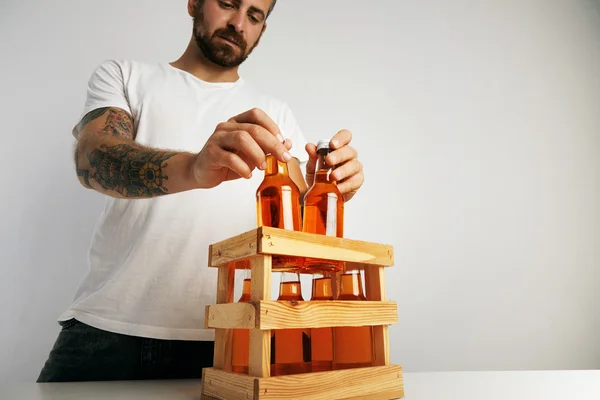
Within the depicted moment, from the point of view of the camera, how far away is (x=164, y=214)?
1.17 m

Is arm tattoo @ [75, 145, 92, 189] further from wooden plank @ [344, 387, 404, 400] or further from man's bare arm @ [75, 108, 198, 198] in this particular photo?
wooden plank @ [344, 387, 404, 400]

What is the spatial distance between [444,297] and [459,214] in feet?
1.25

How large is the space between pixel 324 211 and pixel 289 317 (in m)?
0.18

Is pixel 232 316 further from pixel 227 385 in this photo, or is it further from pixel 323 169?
pixel 323 169

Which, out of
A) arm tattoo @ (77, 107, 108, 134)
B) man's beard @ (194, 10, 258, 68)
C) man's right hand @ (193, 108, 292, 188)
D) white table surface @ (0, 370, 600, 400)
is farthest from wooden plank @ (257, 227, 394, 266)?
man's beard @ (194, 10, 258, 68)

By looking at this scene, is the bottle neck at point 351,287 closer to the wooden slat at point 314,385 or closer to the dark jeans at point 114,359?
the wooden slat at point 314,385

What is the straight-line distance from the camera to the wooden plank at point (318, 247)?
1.80 feet

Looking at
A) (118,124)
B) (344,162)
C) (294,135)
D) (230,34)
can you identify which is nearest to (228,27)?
(230,34)

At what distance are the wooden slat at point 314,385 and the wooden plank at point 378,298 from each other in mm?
21

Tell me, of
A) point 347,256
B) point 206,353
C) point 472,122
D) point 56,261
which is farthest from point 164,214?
point 472,122

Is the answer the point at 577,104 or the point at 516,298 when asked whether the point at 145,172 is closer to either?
the point at 516,298

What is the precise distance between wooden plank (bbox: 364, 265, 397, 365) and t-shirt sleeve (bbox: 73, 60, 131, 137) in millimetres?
761

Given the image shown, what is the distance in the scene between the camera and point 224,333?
658 mm

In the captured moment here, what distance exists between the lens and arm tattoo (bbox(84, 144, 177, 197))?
80 cm
